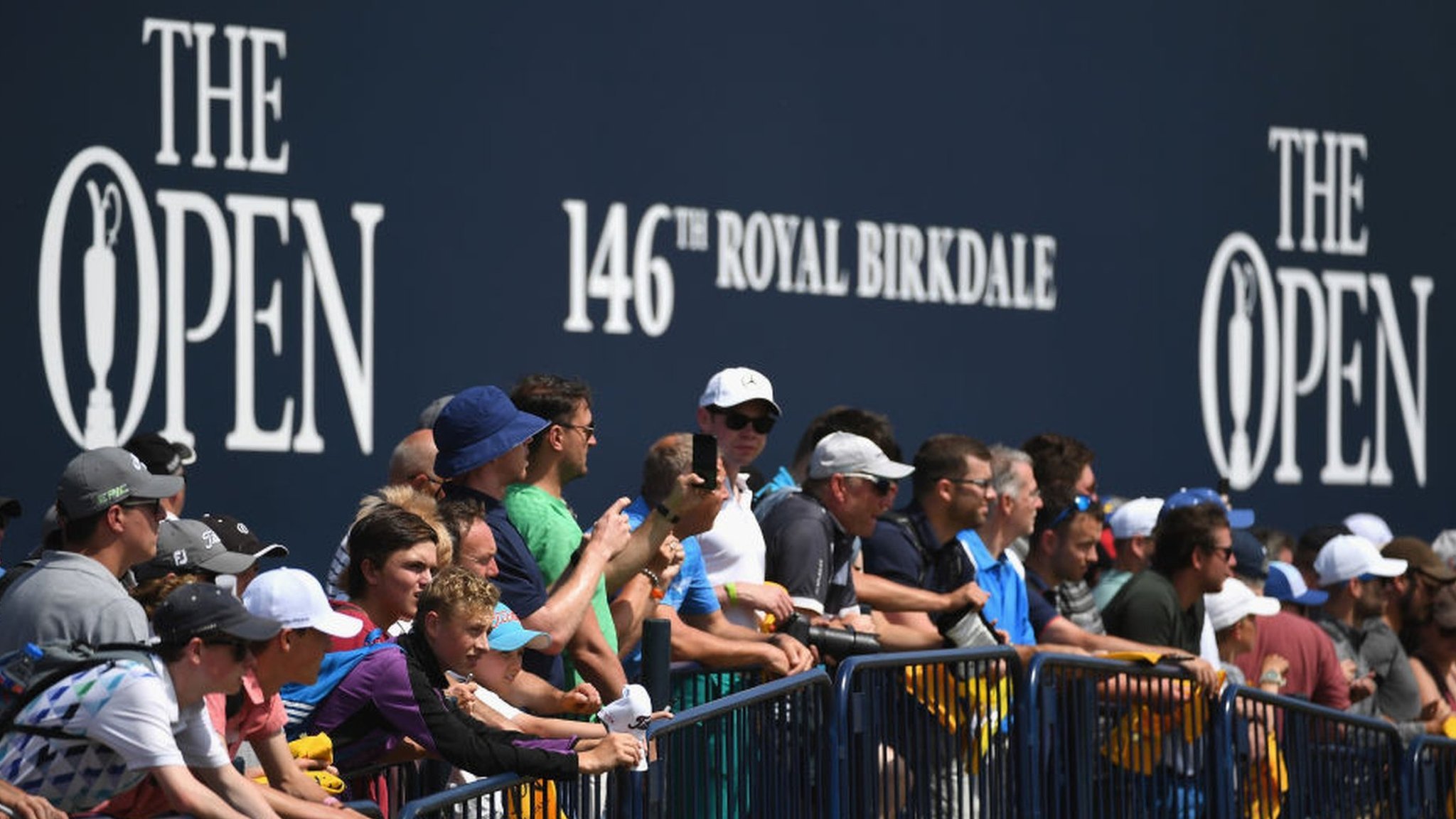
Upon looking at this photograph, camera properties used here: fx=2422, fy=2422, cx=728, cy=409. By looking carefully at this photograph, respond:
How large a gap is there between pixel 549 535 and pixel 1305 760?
3750 millimetres

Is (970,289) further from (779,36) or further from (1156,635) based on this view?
(1156,635)

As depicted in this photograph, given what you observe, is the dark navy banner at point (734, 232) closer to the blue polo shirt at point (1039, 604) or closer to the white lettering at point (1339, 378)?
the white lettering at point (1339, 378)

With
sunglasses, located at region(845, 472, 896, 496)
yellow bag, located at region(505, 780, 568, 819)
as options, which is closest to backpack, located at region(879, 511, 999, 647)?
sunglasses, located at region(845, 472, 896, 496)

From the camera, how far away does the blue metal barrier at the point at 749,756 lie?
6.62m

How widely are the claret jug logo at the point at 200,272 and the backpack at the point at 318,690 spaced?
340 centimetres

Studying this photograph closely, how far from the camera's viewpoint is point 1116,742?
8.79 meters

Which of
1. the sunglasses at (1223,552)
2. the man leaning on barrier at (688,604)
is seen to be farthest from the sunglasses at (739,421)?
the sunglasses at (1223,552)

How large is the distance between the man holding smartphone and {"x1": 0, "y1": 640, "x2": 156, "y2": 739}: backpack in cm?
262

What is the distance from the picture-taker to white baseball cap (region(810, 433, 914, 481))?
8.41m

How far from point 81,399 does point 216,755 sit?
163 inches

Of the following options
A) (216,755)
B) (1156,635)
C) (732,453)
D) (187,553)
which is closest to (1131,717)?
(1156,635)

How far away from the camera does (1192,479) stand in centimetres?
1358

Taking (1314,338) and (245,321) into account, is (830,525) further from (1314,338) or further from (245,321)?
(1314,338)

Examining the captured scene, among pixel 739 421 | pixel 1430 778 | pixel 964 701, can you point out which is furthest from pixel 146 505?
pixel 1430 778
